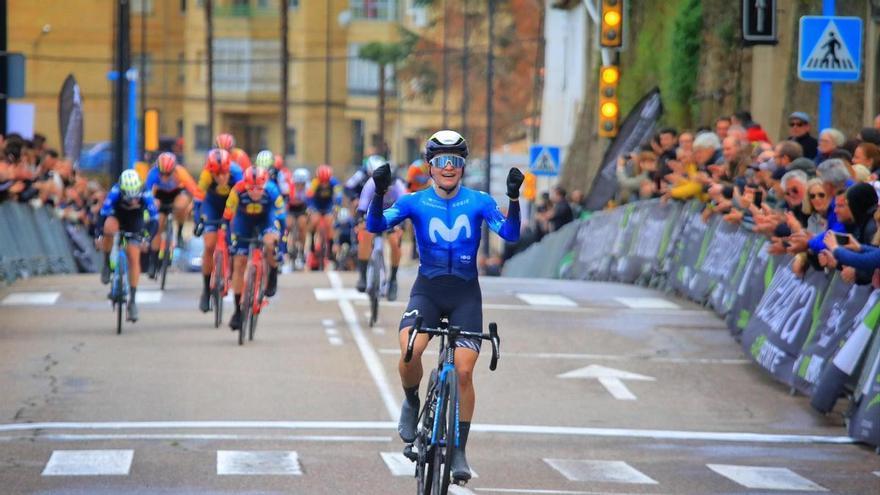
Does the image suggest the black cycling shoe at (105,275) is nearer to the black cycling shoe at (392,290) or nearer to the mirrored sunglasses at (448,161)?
the black cycling shoe at (392,290)

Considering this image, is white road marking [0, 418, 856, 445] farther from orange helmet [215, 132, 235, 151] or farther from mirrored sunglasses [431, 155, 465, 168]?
orange helmet [215, 132, 235, 151]

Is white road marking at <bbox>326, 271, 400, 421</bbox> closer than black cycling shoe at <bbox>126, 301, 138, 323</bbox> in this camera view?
Yes

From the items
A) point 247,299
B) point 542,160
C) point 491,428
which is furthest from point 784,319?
point 542,160

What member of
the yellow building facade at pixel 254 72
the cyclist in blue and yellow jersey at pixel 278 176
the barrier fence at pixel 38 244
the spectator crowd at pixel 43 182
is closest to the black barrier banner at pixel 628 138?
the spectator crowd at pixel 43 182

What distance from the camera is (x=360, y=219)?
21.4 meters

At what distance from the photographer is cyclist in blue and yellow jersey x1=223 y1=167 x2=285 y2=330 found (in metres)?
20.5

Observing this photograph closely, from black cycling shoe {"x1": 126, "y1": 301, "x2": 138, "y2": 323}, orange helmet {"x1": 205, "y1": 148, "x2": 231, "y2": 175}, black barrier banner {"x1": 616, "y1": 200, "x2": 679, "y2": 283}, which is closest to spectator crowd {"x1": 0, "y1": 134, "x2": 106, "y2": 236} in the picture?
black cycling shoe {"x1": 126, "y1": 301, "x2": 138, "y2": 323}

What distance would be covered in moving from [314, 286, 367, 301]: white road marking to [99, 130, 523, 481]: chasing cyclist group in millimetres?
1238

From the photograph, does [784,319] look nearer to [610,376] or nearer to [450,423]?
[610,376]

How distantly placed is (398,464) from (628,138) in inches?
1061

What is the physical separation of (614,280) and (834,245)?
51.2 feet

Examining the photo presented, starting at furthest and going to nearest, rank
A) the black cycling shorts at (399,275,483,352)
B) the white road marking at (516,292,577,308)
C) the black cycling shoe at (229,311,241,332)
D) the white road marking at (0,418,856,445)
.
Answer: the white road marking at (516,292,577,308), the black cycling shoe at (229,311,241,332), the white road marking at (0,418,856,445), the black cycling shorts at (399,275,483,352)

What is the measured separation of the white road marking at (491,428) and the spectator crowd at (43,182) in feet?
49.5

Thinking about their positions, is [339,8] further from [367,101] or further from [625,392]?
[625,392]
